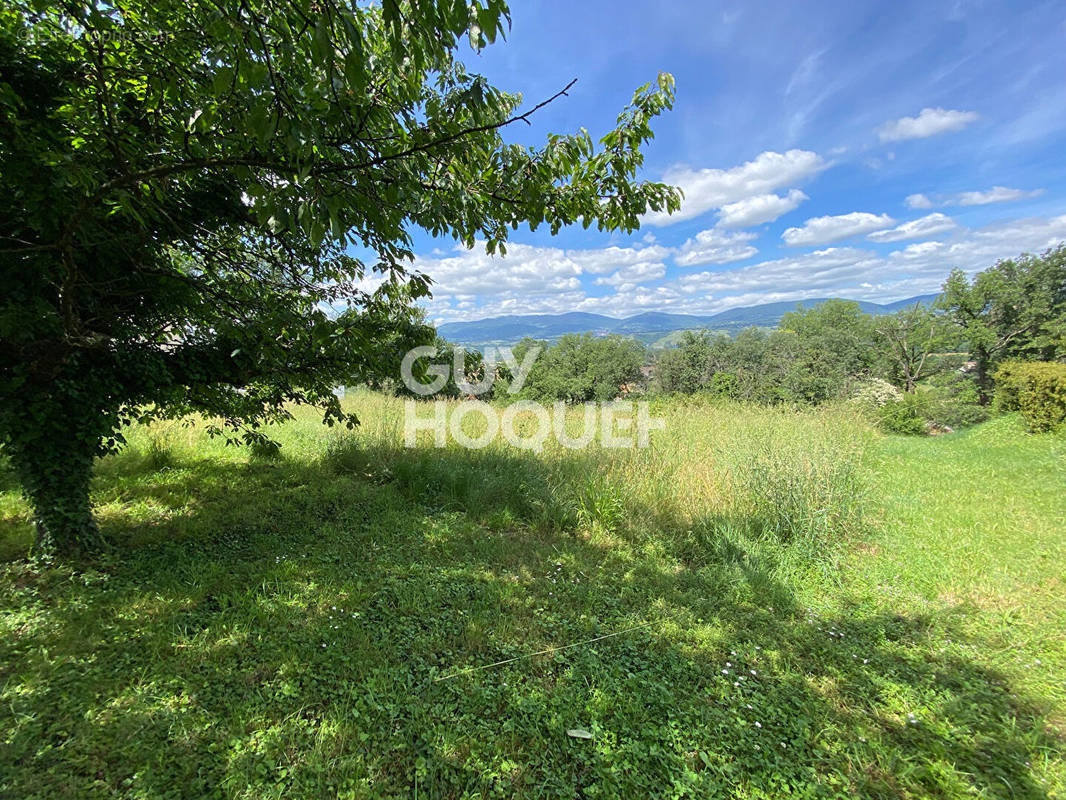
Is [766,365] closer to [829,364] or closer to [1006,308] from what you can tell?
[829,364]

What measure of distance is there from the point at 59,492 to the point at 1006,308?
30.8 metres

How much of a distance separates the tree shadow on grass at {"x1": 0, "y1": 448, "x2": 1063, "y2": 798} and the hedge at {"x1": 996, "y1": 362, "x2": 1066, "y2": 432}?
11.9 m

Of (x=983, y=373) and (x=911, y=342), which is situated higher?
(x=911, y=342)

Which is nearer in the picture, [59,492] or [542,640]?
[542,640]

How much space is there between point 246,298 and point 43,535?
98.4 inches

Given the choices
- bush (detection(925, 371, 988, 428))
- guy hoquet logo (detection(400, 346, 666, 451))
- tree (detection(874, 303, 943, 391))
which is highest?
tree (detection(874, 303, 943, 391))

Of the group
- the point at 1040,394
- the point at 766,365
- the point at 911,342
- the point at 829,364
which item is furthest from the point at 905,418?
the point at 766,365

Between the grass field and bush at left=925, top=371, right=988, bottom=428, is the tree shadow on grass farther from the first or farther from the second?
bush at left=925, top=371, right=988, bottom=428

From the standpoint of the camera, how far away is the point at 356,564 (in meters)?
3.40

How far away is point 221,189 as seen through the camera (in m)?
2.92

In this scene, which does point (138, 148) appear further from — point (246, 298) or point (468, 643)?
point (468, 643)

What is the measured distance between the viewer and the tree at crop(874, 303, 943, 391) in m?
19.6

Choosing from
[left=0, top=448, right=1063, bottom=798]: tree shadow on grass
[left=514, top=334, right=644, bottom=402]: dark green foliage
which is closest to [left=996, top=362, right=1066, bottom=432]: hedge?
[left=0, top=448, right=1063, bottom=798]: tree shadow on grass

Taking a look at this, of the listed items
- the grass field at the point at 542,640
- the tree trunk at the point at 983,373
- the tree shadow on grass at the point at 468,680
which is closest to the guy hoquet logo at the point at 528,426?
the grass field at the point at 542,640
